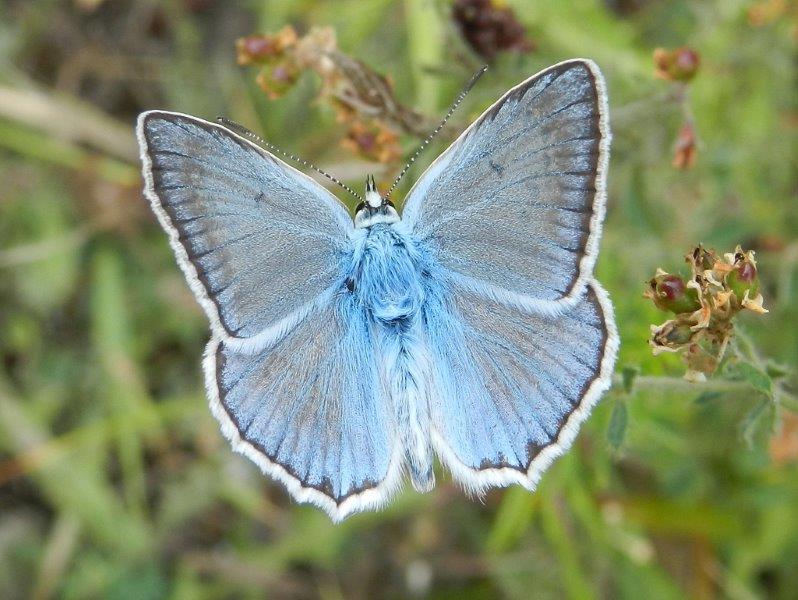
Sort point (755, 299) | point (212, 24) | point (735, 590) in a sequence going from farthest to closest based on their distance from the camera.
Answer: point (212, 24) < point (735, 590) < point (755, 299)

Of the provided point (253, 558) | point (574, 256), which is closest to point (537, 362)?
point (574, 256)

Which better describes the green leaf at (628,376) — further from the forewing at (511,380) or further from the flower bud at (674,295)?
the flower bud at (674,295)

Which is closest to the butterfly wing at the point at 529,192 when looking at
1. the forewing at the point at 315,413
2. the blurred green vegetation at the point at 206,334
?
the forewing at the point at 315,413

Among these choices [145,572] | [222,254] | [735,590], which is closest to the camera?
[222,254]

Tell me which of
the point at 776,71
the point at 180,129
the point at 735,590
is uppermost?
the point at 180,129

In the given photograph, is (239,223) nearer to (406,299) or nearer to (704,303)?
(406,299)

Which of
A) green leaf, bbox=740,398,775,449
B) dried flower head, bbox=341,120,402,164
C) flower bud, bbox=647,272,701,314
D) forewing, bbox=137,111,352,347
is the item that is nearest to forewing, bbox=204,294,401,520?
forewing, bbox=137,111,352,347

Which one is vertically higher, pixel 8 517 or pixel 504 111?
pixel 504 111

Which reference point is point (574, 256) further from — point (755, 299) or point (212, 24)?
point (212, 24)

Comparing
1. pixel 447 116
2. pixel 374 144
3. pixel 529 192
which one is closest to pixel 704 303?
pixel 529 192
